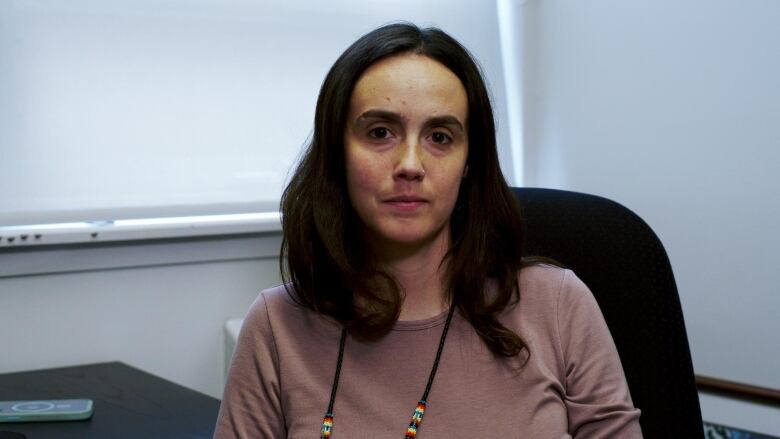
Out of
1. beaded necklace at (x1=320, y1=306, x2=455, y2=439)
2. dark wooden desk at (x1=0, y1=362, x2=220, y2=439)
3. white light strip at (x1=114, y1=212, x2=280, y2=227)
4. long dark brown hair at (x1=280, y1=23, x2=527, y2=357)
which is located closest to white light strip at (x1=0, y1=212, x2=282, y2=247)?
white light strip at (x1=114, y1=212, x2=280, y2=227)

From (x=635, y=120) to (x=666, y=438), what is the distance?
854 millimetres

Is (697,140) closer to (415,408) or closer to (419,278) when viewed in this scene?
(419,278)

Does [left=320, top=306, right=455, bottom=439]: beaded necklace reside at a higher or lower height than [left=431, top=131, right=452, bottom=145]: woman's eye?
lower

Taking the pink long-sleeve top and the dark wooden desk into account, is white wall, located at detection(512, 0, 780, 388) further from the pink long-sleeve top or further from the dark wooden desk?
the dark wooden desk

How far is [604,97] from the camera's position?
1.95 metres

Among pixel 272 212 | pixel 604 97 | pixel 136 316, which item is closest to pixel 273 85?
pixel 272 212

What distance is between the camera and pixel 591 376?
1132 mm

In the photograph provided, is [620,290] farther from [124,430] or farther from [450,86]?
[124,430]

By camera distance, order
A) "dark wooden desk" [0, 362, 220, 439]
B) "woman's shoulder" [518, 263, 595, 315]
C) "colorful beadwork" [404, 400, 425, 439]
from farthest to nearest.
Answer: "dark wooden desk" [0, 362, 220, 439], "woman's shoulder" [518, 263, 595, 315], "colorful beadwork" [404, 400, 425, 439]

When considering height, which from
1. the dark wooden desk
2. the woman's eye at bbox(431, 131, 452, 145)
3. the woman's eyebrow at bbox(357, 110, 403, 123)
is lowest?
the dark wooden desk

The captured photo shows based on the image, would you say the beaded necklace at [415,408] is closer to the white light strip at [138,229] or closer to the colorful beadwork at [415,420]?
the colorful beadwork at [415,420]

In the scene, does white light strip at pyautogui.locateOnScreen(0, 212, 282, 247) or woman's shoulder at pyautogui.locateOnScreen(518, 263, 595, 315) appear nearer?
woman's shoulder at pyautogui.locateOnScreen(518, 263, 595, 315)

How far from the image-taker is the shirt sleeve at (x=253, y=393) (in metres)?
1.13

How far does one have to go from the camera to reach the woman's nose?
3.58 ft
